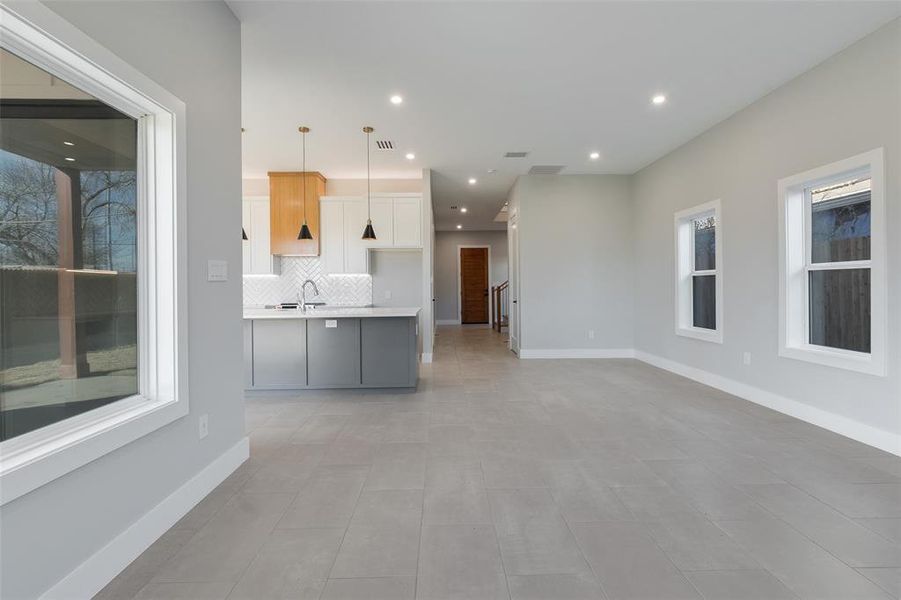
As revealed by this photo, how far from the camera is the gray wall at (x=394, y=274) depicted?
7004mm

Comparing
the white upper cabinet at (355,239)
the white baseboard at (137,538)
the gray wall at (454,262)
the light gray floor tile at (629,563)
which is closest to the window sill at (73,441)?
the white baseboard at (137,538)

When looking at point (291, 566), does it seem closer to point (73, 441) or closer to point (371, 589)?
point (371, 589)

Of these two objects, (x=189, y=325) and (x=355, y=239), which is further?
(x=355, y=239)

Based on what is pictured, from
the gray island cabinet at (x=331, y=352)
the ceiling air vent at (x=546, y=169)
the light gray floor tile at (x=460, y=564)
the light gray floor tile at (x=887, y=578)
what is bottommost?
the light gray floor tile at (x=887, y=578)

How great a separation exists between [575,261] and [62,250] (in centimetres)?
621

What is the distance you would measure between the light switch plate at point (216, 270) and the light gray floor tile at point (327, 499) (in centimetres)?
133

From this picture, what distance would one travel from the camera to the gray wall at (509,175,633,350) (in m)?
6.68

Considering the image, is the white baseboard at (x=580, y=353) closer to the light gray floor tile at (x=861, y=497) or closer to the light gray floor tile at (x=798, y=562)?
the light gray floor tile at (x=861, y=497)

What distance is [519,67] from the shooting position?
3.44 meters

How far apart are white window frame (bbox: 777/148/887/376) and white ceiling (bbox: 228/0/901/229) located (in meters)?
0.94

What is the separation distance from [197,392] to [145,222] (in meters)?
0.92

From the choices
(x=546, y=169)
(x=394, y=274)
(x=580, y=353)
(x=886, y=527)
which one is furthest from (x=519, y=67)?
(x=580, y=353)

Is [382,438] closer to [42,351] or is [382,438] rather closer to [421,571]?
[421,571]

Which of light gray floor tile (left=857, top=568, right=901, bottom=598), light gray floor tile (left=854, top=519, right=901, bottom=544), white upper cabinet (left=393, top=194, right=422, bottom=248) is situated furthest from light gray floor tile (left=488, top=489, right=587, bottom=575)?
white upper cabinet (left=393, top=194, right=422, bottom=248)
